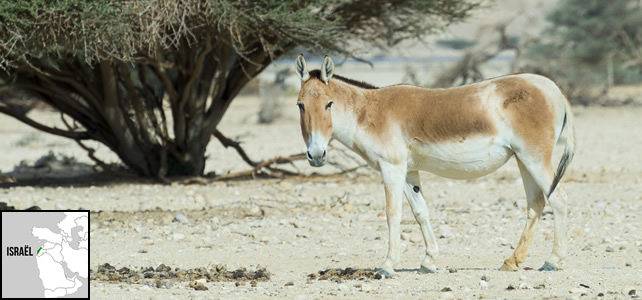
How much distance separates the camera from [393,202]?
802cm

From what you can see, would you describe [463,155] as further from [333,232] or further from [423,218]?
[333,232]

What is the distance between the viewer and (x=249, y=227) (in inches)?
449

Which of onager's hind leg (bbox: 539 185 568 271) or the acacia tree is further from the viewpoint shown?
the acacia tree

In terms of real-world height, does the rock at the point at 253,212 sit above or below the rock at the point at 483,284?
below

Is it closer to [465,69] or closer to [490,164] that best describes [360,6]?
[490,164]

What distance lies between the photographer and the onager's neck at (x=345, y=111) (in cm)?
813

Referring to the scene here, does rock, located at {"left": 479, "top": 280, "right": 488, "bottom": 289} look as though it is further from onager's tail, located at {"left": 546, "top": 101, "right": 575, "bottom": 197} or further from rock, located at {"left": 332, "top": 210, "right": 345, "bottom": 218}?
rock, located at {"left": 332, "top": 210, "right": 345, "bottom": 218}

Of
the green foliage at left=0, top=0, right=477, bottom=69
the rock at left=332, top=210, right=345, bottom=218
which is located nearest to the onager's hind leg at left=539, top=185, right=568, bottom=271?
the rock at left=332, top=210, right=345, bottom=218

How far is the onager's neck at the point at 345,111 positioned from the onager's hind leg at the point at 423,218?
0.62 metres

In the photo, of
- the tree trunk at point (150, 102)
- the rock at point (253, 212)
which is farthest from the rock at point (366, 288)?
the tree trunk at point (150, 102)

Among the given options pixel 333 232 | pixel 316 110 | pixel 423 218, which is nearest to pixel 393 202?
pixel 423 218

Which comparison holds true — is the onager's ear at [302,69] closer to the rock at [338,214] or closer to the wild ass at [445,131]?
the wild ass at [445,131]

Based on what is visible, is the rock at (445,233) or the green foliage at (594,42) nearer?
the rock at (445,233)

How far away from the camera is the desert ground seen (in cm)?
755
